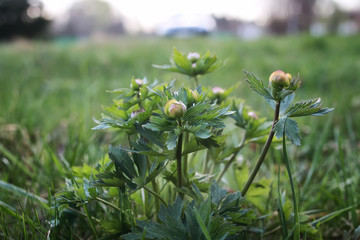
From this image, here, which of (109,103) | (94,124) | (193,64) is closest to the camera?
(193,64)

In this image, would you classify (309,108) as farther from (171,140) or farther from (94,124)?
(94,124)

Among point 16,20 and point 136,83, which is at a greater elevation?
point 16,20

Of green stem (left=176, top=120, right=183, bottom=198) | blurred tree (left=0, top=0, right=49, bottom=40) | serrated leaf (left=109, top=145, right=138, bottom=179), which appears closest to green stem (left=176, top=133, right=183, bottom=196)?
green stem (left=176, top=120, right=183, bottom=198)

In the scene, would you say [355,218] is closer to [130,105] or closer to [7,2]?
[130,105]

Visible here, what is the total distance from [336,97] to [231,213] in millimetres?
2121

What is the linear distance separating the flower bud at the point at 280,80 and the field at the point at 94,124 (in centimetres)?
23

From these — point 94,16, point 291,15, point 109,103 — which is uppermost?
point 94,16

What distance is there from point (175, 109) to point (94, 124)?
1132 millimetres

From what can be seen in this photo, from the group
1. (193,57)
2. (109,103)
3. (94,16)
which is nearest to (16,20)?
(109,103)

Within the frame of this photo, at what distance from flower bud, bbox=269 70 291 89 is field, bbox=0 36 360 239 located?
0.23 meters

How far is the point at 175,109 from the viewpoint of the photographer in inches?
25.1

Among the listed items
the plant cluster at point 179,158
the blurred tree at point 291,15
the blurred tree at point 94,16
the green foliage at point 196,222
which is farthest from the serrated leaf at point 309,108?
the blurred tree at point 94,16

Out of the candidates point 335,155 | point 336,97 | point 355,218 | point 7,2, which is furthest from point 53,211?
point 7,2

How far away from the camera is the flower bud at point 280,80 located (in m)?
0.68
